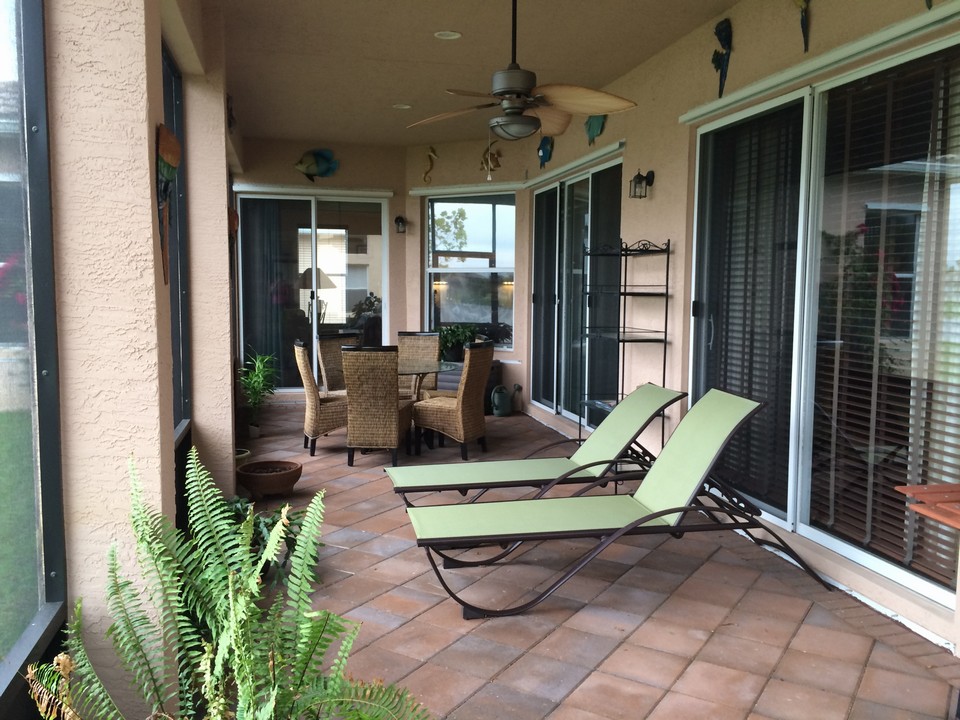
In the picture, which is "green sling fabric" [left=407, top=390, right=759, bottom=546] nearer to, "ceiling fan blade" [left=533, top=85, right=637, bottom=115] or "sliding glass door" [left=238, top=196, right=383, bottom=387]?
"ceiling fan blade" [left=533, top=85, right=637, bottom=115]

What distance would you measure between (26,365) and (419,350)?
5404mm

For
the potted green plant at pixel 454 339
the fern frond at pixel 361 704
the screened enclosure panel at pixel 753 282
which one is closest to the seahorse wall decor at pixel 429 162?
the potted green plant at pixel 454 339

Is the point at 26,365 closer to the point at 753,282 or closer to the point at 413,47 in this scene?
the point at 753,282

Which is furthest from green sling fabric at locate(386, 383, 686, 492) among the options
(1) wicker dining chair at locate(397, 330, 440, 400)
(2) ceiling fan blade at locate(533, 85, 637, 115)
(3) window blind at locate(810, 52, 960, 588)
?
(1) wicker dining chair at locate(397, 330, 440, 400)

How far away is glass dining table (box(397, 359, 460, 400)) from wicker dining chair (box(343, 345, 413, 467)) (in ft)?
0.77

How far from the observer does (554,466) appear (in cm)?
405

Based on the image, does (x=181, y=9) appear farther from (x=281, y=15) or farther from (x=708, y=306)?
(x=708, y=306)

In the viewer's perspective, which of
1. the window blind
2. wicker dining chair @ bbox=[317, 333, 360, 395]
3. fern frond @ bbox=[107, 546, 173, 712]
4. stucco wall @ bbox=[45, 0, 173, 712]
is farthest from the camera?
wicker dining chair @ bbox=[317, 333, 360, 395]

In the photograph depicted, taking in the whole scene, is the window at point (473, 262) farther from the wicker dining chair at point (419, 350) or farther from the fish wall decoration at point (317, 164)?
the wicker dining chair at point (419, 350)

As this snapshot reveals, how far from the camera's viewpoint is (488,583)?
3311 mm

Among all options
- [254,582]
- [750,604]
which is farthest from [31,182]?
[750,604]

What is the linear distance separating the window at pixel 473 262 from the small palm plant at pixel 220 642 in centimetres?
659

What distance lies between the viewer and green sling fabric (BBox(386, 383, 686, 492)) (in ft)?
12.2

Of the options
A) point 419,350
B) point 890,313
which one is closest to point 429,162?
point 419,350
